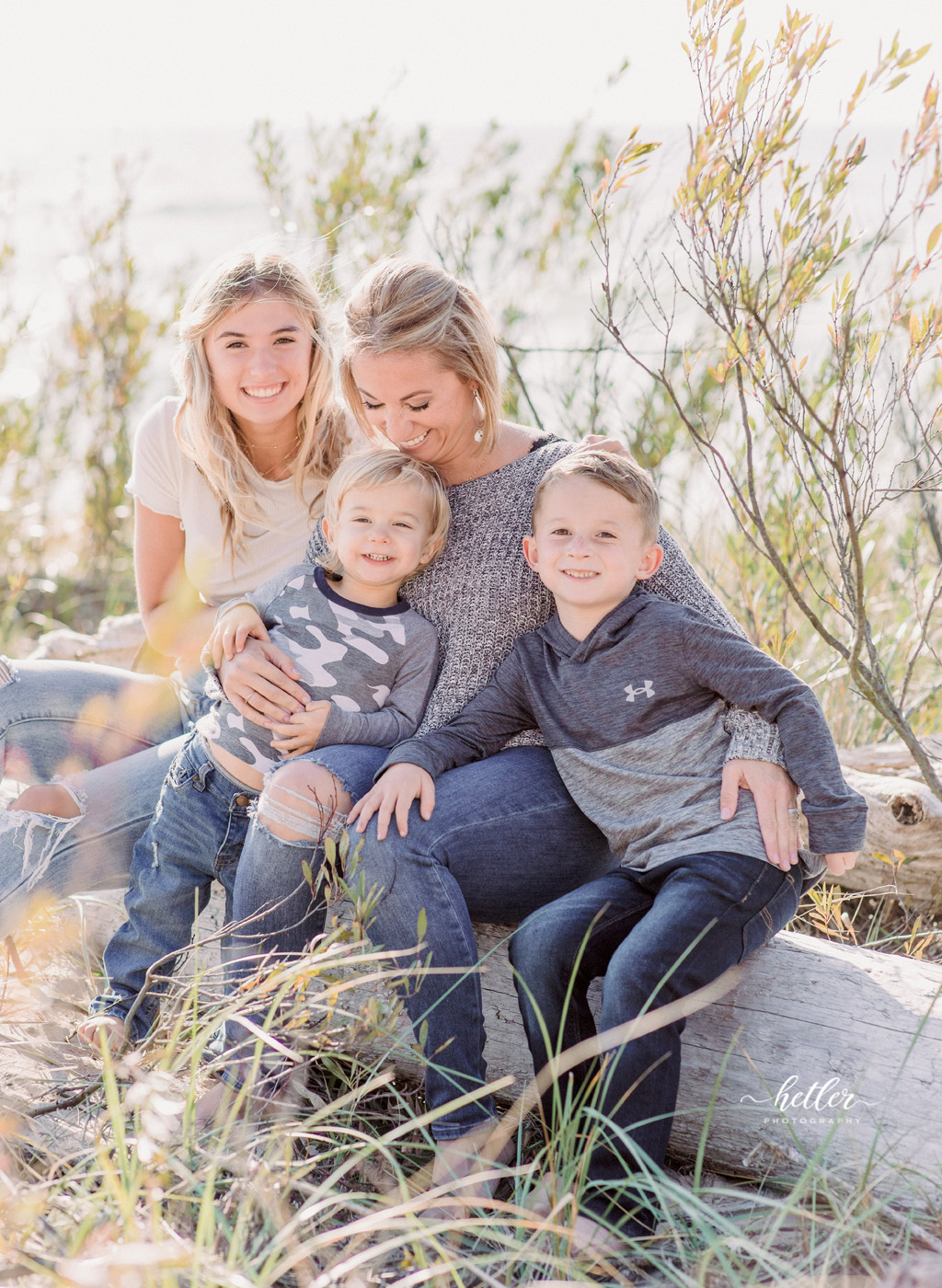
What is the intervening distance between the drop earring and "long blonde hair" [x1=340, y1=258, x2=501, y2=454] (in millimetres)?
10

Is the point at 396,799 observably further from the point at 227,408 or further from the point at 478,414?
the point at 227,408

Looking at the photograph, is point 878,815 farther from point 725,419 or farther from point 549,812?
point 725,419

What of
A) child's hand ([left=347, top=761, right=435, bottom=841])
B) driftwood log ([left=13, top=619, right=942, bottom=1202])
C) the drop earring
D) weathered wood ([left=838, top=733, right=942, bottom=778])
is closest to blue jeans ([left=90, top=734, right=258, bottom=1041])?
child's hand ([left=347, top=761, right=435, bottom=841])

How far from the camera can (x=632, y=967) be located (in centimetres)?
197

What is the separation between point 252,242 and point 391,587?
1.14 metres

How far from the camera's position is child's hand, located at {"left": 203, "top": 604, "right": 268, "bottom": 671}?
2.61m

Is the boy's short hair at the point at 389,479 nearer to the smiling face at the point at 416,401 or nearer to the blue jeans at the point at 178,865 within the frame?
the smiling face at the point at 416,401

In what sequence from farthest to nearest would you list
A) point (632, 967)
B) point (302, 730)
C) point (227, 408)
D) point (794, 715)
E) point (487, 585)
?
point (227, 408)
point (487, 585)
point (302, 730)
point (794, 715)
point (632, 967)

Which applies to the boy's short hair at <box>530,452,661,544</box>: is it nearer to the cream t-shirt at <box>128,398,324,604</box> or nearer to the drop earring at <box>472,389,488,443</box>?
the drop earring at <box>472,389,488,443</box>

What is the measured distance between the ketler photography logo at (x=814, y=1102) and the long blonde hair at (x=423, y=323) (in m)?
1.67

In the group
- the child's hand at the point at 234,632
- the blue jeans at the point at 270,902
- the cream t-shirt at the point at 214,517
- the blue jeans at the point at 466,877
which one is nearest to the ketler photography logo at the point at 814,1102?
the blue jeans at the point at 466,877

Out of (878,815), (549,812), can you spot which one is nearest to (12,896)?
(549,812)

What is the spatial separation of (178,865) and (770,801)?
1.39 metres

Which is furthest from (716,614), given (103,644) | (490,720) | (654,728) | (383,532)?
(103,644)
